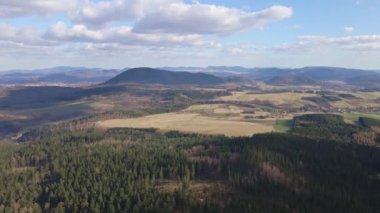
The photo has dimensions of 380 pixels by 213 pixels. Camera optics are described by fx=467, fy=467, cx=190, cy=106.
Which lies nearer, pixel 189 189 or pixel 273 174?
pixel 189 189

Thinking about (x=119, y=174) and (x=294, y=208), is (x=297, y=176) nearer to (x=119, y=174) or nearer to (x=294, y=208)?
(x=294, y=208)

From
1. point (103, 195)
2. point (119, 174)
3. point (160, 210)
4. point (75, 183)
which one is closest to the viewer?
point (160, 210)

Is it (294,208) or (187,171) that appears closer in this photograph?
(294,208)

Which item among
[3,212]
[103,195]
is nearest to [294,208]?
[103,195]

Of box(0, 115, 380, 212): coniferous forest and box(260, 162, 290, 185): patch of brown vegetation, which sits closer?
box(0, 115, 380, 212): coniferous forest

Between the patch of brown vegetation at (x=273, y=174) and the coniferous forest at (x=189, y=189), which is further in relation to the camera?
the patch of brown vegetation at (x=273, y=174)

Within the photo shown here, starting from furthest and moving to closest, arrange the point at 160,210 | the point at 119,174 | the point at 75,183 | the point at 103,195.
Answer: the point at 119,174 < the point at 75,183 < the point at 103,195 < the point at 160,210

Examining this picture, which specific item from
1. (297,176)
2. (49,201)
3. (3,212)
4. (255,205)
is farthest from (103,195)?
(297,176)

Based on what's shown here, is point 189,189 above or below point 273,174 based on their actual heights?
below

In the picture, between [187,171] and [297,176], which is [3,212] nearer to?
[187,171]
